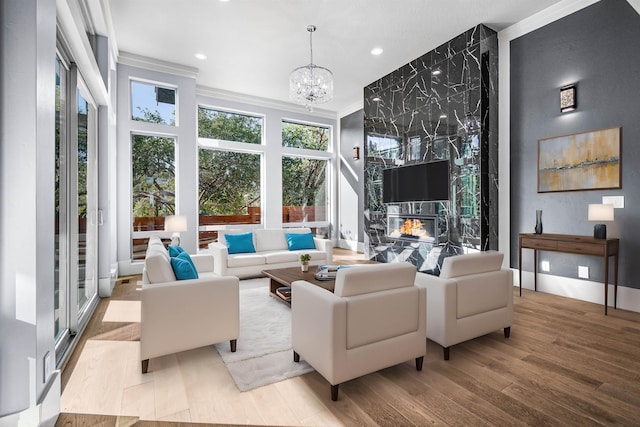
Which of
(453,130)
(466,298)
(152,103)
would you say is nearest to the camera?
(466,298)

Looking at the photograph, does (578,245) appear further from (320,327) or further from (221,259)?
(221,259)

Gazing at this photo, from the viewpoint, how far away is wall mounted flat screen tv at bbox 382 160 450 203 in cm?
511

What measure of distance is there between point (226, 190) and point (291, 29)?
3.53 m

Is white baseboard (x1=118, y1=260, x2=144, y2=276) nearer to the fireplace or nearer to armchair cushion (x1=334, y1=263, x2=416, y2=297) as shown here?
the fireplace

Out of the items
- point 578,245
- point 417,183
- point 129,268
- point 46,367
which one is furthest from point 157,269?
point 417,183

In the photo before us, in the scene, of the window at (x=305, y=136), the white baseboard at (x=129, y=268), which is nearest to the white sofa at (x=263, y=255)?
the white baseboard at (x=129, y=268)

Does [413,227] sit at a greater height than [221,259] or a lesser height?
greater

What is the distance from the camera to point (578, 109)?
386 centimetres

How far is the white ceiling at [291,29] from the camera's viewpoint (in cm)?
402

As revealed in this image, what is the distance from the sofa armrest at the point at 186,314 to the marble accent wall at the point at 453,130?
143 inches

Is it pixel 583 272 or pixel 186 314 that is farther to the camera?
pixel 583 272

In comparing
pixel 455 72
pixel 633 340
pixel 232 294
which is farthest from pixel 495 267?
pixel 455 72

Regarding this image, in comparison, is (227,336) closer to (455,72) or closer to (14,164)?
(14,164)

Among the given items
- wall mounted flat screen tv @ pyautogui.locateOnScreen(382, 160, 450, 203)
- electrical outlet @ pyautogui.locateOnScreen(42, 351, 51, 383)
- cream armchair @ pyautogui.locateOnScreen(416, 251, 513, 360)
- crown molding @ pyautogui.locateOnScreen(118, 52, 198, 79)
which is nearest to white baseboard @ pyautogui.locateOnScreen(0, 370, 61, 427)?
electrical outlet @ pyautogui.locateOnScreen(42, 351, 51, 383)
